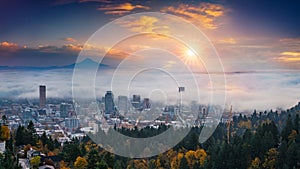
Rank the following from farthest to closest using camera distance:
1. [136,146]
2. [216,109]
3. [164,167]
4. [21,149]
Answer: [216,109] < [136,146] < [164,167] < [21,149]

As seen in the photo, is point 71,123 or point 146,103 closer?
point 146,103

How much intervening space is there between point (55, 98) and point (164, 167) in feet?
72.4

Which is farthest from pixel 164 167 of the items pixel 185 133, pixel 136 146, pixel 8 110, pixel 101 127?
pixel 8 110

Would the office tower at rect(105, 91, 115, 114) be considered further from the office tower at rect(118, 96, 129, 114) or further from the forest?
the forest

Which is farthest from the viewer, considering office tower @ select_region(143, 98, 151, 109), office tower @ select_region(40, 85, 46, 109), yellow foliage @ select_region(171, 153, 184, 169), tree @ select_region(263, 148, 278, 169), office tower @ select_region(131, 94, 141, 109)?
office tower @ select_region(40, 85, 46, 109)

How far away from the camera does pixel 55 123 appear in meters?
35.6

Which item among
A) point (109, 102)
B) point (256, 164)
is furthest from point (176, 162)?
point (109, 102)

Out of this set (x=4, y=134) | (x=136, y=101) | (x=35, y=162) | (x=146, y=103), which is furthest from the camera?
(x=136, y=101)

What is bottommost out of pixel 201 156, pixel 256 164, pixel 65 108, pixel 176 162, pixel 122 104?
pixel 176 162

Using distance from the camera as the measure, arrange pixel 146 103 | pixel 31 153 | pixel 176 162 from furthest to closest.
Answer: pixel 146 103, pixel 176 162, pixel 31 153

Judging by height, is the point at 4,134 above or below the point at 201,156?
above

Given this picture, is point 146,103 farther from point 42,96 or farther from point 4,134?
point 42,96

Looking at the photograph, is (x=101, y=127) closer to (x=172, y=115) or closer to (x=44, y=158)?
(x=172, y=115)

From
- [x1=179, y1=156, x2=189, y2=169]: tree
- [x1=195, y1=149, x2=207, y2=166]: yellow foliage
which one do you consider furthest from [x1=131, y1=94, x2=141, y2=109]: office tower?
[x1=179, y1=156, x2=189, y2=169]: tree
